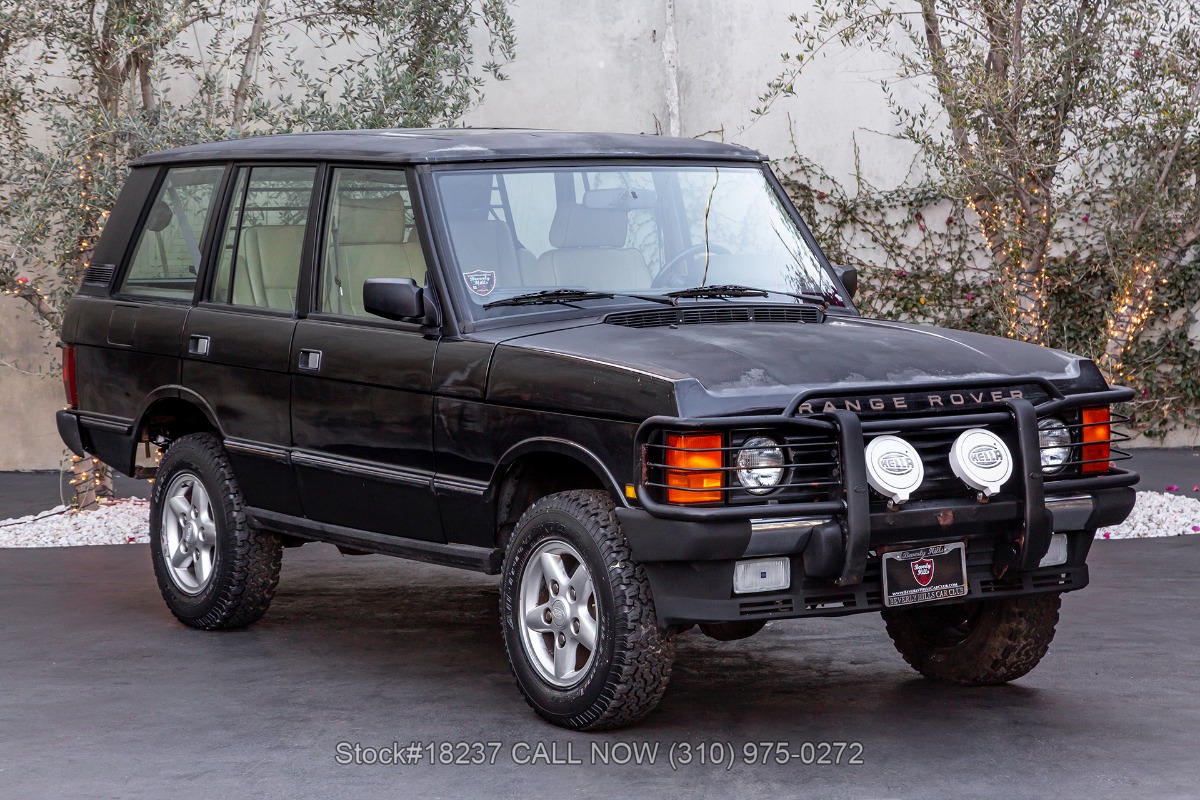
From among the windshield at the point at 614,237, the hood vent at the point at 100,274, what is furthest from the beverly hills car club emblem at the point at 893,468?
the hood vent at the point at 100,274

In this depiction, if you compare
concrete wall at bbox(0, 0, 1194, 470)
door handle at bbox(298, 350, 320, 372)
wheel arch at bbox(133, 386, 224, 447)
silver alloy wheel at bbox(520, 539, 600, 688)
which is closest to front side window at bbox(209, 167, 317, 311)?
door handle at bbox(298, 350, 320, 372)

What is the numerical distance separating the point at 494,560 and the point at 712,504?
115cm

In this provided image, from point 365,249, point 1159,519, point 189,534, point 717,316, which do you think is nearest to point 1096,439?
point 717,316

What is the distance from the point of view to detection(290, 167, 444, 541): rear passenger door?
19.9ft

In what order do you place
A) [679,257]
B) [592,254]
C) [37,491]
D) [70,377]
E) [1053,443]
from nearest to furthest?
1. [1053,443]
2. [592,254]
3. [679,257]
4. [70,377]
5. [37,491]

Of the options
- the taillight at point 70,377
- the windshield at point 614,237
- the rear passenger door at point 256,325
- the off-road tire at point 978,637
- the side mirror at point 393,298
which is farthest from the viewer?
the taillight at point 70,377

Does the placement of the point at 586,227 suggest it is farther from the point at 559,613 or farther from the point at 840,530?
the point at 840,530

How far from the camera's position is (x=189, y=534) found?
24.1 ft

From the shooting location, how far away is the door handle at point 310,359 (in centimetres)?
646

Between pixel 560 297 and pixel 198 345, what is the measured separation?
1.96 metres

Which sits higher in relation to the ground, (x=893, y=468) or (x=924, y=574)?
(x=893, y=468)

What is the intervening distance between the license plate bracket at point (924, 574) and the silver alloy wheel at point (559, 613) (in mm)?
954

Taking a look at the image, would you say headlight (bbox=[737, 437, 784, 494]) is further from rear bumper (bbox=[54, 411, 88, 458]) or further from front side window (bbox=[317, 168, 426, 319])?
rear bumper (bbox=[54, 411, 88, 458])

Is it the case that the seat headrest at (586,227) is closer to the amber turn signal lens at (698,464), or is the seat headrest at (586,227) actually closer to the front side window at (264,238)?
the front side window at (264,238)
